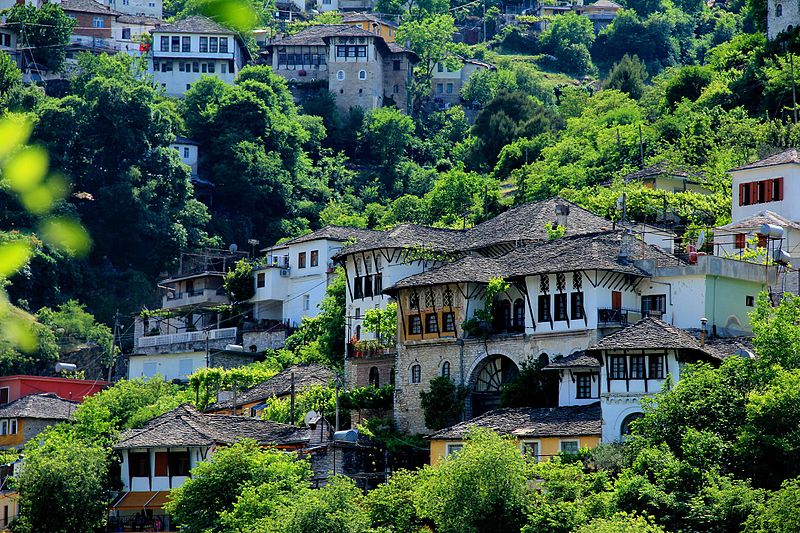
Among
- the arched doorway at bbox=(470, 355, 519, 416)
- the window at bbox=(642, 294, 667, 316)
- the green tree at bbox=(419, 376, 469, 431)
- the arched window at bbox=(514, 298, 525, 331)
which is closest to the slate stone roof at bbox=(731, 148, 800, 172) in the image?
the window at bbox=(642, 294, 667, 316)

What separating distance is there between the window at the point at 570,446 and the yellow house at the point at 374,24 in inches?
3516

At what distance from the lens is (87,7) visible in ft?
430

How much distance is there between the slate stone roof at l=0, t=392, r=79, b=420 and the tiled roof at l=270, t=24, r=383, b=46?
59.6 metres

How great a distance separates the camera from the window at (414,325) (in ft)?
177

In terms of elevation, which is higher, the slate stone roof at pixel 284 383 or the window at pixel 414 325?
the window at pixel 414 325

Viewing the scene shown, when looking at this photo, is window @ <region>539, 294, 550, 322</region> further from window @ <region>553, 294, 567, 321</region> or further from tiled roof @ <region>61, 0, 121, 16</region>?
tiled roof @ <region>61, 0, 121, 16</region>

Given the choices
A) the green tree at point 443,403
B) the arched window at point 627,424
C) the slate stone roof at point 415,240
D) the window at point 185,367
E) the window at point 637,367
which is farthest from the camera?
the window at point 185,367

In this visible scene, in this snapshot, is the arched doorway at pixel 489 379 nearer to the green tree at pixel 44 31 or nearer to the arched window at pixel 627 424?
the arched window at pixel 627 424

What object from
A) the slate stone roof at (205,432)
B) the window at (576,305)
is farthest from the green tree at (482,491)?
the slate stone roof at (205,432)

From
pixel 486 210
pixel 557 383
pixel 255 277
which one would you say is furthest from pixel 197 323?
pixel 557 383

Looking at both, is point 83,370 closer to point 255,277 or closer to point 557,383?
point 255,277

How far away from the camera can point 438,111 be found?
132 m

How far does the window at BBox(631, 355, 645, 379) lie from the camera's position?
4422 cm

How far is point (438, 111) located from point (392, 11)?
24.8 metres
